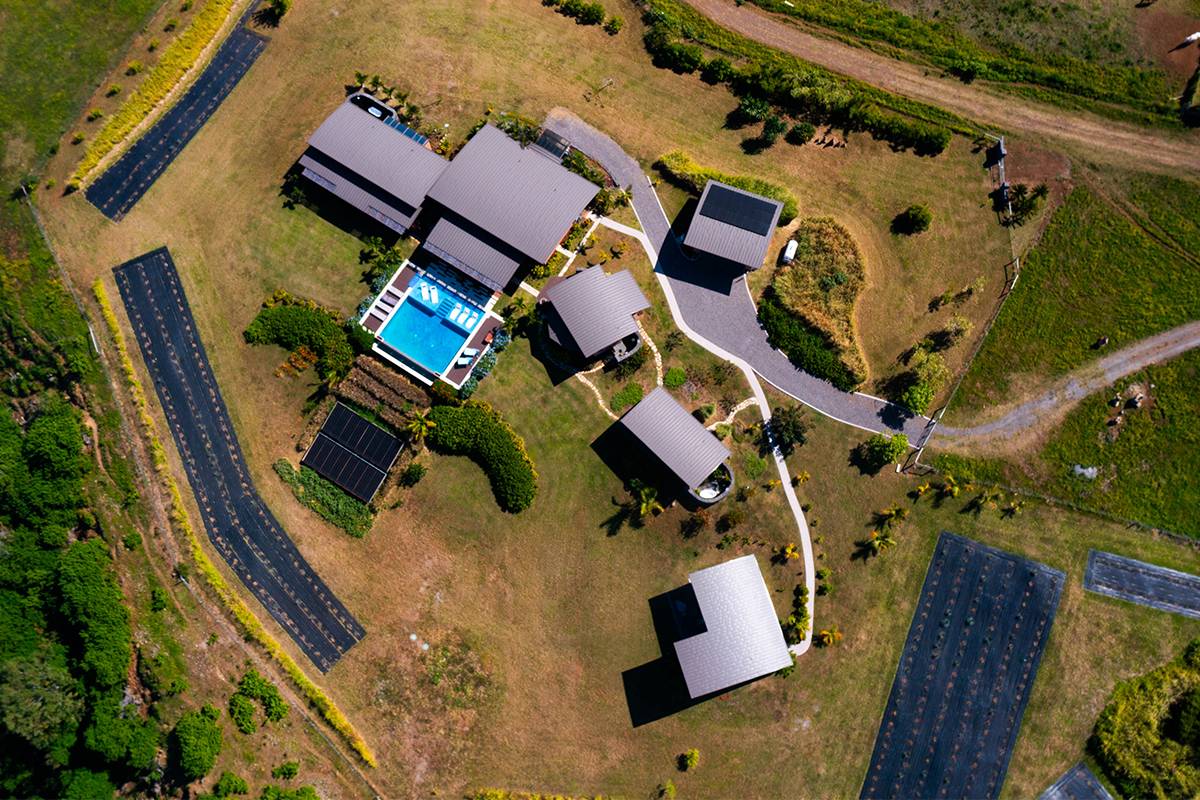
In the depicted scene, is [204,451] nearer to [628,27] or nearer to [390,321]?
[390,321]

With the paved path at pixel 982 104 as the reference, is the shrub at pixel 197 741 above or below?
below

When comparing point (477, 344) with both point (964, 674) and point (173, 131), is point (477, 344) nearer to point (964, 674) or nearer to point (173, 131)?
point (173, 131)

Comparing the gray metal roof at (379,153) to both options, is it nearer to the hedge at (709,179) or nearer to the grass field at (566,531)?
the grass field at (566,531)

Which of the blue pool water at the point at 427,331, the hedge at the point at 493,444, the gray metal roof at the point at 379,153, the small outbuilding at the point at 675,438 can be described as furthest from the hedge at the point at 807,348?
the gray metal roof at the point at 379,153

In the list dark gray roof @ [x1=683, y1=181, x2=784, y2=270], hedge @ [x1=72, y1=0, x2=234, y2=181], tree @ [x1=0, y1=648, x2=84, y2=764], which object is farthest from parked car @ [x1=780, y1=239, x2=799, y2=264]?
tree @ [x1=0, y1=648, x2=84, y2=764]

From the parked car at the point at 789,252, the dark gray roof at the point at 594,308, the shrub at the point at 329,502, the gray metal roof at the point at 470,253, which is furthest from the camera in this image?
the parked car at the point at 789,252

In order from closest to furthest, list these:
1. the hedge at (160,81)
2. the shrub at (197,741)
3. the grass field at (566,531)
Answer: the shrub at (197,741) → the grass field at (566,531) → the hedge at (160,81)

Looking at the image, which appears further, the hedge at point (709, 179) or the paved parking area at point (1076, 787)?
the hedge at point (709, 179)
